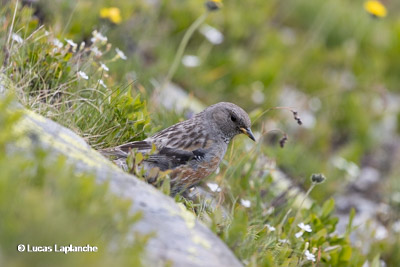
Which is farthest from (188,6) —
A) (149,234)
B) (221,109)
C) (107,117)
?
(149,234)

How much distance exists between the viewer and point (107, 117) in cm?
542

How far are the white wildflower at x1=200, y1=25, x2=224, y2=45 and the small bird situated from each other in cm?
429

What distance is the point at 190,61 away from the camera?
1017cm

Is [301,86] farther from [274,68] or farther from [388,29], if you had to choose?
[388,29]

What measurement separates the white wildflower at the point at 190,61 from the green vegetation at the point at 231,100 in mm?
106

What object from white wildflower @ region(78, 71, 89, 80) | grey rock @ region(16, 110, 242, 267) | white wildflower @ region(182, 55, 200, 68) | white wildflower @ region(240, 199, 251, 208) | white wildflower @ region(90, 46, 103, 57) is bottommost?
white wildflower @ region(182, 55, 200, 68)

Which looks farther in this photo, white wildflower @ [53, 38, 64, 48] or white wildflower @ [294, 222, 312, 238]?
white wildflower @ [53, 38, 64, 48]

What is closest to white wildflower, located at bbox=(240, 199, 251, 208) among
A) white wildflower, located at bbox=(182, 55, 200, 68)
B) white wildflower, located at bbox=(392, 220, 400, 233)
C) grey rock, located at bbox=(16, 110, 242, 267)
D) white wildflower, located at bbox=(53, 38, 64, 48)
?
grey rock, located at bbox=(16, 110, 242, 267)

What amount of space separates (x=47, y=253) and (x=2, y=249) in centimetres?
22

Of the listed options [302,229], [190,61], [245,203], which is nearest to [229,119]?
[245,203]

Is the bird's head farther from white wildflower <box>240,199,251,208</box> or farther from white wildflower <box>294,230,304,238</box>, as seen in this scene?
white wildflower <box>294,230,304,238</box>

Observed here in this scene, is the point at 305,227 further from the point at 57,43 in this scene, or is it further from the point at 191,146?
the point at 57,43

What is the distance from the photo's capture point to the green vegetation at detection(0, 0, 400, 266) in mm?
3301

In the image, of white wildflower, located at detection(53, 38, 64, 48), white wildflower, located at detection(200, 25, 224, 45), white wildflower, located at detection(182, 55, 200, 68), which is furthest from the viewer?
white wildflower, located at detection(200, 25, 224, 45)
